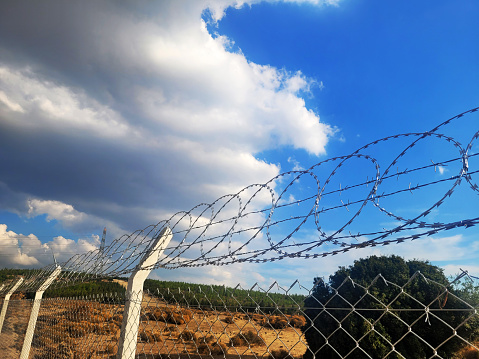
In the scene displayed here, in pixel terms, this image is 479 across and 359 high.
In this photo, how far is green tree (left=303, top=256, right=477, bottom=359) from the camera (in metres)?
6.04

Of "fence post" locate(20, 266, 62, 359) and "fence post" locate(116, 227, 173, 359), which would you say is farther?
"fence post" locate(20, 266, 62, 359)

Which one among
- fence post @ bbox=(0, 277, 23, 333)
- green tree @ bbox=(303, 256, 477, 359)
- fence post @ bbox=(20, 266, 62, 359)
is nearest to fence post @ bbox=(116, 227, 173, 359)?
green tree @ bbox=(303, 256, 477, 359)

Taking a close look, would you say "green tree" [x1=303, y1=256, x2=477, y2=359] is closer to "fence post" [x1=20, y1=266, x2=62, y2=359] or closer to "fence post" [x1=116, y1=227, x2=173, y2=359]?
"fence post" [x1=116, y1=227, x2=173, y2=359]

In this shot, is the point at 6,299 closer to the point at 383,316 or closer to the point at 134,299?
the point at 134,299

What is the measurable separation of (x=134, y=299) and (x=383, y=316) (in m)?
5.39

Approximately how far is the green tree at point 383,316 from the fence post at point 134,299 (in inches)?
125

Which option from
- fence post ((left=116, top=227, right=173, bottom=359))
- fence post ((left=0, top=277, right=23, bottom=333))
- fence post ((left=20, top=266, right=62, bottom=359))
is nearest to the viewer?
fence post ((left=116, top=227, right=173, bottom=359))

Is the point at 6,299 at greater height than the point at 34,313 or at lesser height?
greater

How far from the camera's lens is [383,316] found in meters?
6.74

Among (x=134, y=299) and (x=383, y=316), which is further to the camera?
(x=383, y=316)

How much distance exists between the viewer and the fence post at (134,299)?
3189mm

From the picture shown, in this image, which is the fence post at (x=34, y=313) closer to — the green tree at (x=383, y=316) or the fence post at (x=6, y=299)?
the fence post at (x=6, y=299)

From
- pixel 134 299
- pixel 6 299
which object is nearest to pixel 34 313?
pixel 6 299

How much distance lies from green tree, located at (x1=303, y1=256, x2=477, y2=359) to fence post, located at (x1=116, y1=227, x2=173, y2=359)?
10.4ft
